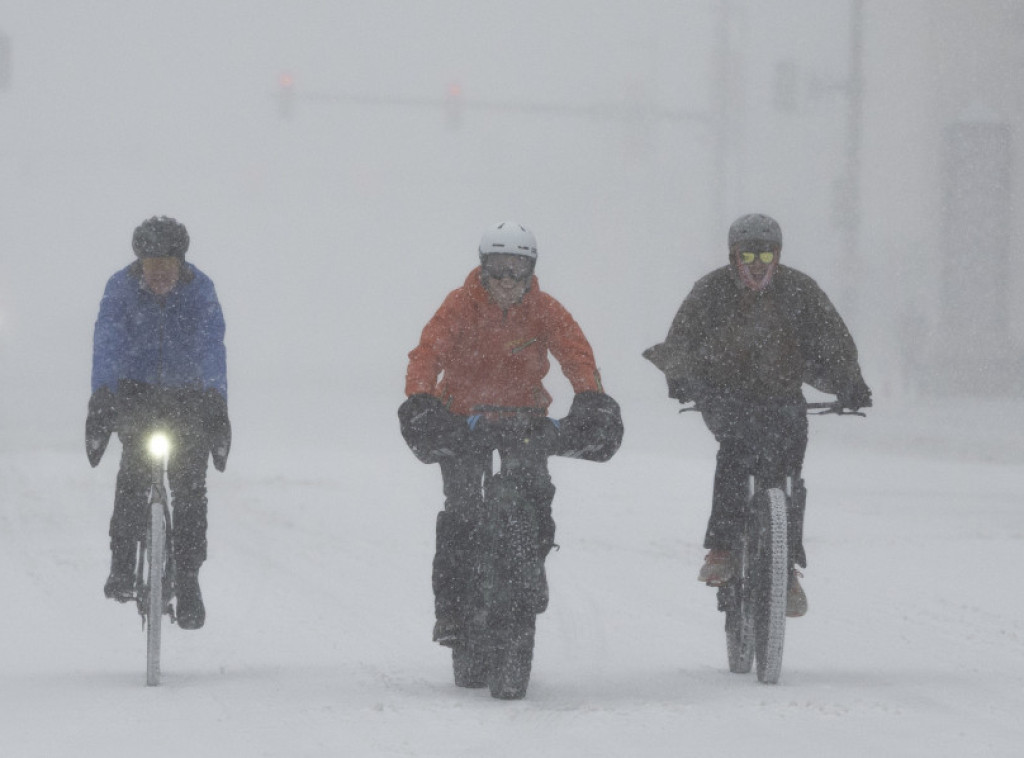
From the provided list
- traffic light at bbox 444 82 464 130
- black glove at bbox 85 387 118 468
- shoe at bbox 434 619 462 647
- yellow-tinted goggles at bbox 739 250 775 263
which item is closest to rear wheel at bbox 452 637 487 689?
shoe at bbox 434 619 462 647

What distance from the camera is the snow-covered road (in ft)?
18.9

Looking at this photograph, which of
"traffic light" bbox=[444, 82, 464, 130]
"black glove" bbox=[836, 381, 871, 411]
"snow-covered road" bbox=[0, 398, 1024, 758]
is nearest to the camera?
"snow-covered road" bbox=[0, 398, 1024, 758]

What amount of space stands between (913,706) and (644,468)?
40.4 feet

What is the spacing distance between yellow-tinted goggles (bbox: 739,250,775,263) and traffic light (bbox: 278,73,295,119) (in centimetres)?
2973

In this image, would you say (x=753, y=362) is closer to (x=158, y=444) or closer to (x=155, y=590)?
(x=158, y=444)

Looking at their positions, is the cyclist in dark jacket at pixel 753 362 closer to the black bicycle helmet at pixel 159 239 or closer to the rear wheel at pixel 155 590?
the black bicycle helmet at pixel 159 239

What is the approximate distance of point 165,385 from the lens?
23.6 feet

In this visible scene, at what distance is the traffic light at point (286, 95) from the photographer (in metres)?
36.2

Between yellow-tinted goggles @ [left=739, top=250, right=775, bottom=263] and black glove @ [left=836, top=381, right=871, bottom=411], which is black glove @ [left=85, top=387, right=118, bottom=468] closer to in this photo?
yellow-tinted goggles @ [left=739, top=250, right=775, bottom=263]

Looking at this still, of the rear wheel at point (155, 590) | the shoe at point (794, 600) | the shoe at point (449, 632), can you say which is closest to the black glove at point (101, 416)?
the rear wheel at point (155, 590)

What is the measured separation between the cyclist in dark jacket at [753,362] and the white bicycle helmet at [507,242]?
802mm

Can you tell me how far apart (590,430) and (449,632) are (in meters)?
0.97

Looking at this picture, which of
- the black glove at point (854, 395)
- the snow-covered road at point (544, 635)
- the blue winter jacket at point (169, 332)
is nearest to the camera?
the snow-covered road at point (544, 635)

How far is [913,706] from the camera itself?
6.25 meters
